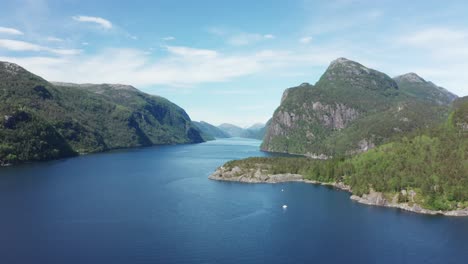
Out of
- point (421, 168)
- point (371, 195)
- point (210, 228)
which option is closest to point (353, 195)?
point (371, 195)

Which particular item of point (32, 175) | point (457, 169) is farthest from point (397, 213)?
point (32, 175)

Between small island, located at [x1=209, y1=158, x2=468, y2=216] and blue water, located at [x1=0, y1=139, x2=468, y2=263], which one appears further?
small island, located at [x1=209, y1=158, x2=468, y2=216]

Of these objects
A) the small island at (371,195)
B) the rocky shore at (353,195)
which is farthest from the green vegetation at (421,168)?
the rocky shore at (353,195)

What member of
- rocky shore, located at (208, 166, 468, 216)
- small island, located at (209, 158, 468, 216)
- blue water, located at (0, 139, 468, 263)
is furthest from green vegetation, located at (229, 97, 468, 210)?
blue water, located at (0, 139, 468, 263)

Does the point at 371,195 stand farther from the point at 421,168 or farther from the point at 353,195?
the point at 421,168

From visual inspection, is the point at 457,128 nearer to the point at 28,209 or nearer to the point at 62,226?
the point at 62,226

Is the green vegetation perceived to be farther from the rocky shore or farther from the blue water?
the blue water
